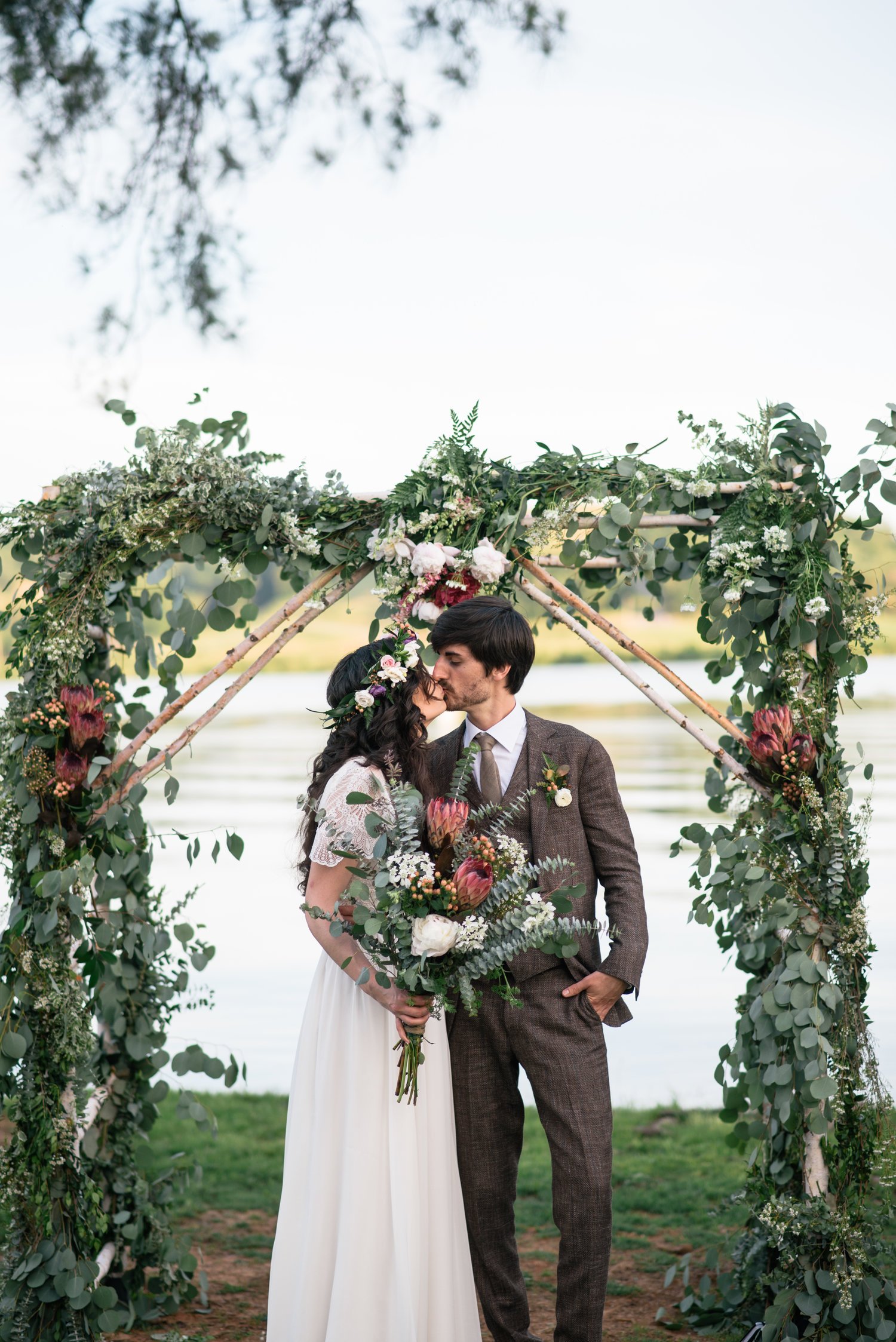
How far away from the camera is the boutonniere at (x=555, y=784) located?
272 centimetres

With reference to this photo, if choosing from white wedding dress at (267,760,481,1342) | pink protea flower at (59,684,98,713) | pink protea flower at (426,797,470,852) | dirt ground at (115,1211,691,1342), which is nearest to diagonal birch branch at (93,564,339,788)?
pink protea flower at (59,684,98,713)

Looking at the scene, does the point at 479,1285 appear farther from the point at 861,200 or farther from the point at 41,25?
the point at 861,200

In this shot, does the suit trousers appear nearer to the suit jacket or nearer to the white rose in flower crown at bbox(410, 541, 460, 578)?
the suit jacket

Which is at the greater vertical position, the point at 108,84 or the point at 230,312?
the point at 108,84

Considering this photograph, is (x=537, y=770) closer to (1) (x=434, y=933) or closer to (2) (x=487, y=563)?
(2) (x=487, y=563)

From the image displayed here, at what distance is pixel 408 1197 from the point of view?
8.24 ft

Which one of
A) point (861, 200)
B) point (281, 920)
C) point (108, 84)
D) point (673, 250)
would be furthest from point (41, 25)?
point (281, 920)

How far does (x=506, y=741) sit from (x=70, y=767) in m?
1.15

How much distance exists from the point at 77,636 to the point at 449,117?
3.96 m

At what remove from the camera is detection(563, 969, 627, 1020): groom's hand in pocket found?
2.70m

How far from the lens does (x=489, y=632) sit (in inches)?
109

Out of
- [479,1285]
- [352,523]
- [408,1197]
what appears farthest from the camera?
[352,523]

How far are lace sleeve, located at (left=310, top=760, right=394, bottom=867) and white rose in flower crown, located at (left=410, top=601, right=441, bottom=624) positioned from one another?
0.48 meters

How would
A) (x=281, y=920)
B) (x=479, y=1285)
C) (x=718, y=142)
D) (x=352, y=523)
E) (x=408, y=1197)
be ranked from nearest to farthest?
(x=408, y=1197) → (x=479, y=1285) → (x=352, y=523) → (x=718, y=142) → (x=281, y=920)
